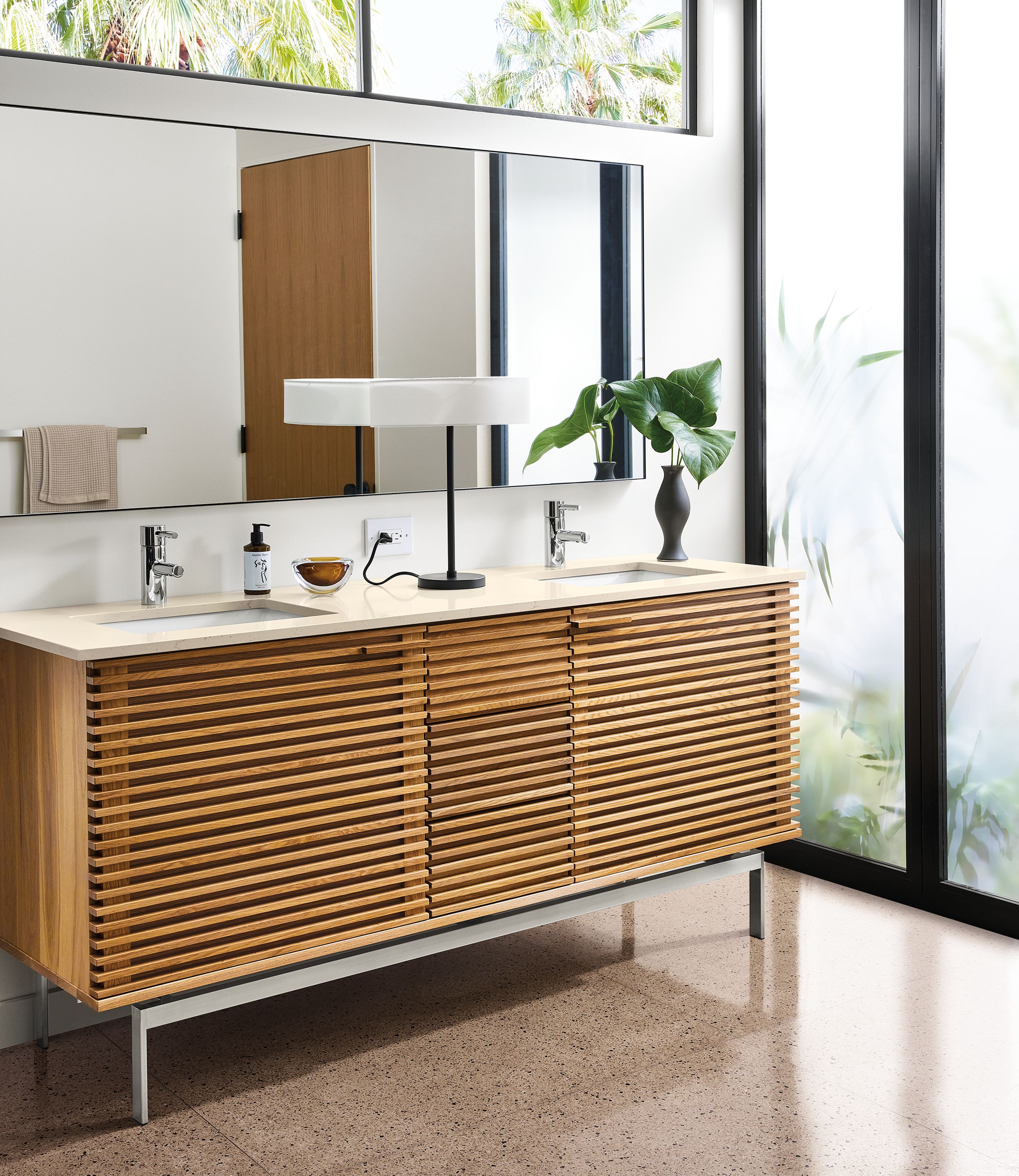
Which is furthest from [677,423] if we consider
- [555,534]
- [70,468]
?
[70,468]

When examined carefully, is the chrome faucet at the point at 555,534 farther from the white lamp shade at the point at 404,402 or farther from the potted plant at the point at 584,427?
the white lamp shade at the point at 404,402

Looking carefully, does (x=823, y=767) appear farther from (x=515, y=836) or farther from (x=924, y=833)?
(x=515, y=836)

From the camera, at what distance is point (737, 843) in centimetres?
332

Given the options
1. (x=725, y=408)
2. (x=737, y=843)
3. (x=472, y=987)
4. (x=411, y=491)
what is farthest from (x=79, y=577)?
(x=725, y=408)

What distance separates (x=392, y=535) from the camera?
10.8 feet

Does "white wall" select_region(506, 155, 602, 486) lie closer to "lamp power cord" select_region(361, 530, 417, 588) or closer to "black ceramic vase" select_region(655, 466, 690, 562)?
"black ceramic vase" select_region(655, 466, 690, 562)

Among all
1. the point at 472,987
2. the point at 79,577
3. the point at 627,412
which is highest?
the point at 627,412

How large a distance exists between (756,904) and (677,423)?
4.05ft

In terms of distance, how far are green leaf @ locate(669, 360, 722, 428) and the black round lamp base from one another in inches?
31.1

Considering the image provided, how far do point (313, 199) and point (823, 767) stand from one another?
211 cm

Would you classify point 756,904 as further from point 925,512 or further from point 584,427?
point 584,427

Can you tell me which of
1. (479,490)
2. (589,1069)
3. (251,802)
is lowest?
(589,1069)

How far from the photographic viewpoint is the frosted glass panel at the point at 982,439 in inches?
130

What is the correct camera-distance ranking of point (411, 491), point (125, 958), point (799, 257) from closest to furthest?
point (125, 958)
point (411, 491)
point (799, 257)
